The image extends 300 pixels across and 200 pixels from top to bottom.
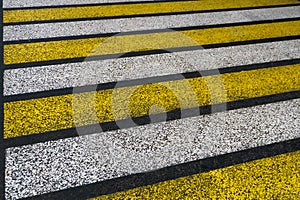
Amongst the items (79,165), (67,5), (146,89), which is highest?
(67,5)

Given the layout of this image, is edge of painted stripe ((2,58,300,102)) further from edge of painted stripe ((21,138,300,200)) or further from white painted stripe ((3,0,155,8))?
white painted stripe ((3,0,155,8))

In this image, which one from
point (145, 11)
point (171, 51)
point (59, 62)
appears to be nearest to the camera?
point (59, 62)

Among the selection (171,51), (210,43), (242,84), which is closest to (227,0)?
(210,43)

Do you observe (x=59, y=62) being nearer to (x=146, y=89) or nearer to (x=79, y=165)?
(x=146, y=89)

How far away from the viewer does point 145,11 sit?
4.31 meters

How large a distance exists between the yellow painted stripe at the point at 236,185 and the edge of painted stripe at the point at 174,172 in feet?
0.11

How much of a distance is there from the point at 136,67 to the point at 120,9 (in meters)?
1.47

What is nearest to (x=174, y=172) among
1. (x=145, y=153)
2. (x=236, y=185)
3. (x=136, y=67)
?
(x=145, y=153)

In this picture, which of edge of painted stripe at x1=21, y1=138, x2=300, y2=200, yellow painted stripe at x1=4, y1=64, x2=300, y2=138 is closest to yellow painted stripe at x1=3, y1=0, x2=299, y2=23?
yellow painted stripe at x1=4, y1=64, x2=300, y2=138

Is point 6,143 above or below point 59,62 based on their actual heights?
below

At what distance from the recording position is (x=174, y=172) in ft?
6.72

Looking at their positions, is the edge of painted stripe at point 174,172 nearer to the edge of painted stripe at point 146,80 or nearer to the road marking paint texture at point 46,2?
the edge of painted stripe at point 146,80

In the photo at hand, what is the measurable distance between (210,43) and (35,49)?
158 centimetres

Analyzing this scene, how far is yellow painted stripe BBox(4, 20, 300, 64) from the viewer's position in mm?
3207
